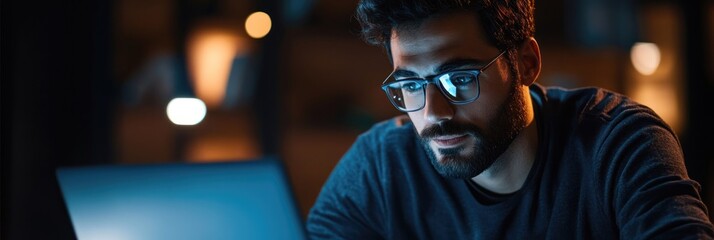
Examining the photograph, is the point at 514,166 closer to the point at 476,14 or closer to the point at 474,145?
the point at 474,145

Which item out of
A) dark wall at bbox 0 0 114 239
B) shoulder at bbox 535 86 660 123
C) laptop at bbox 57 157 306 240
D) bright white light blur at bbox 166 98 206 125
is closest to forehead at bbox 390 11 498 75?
shoulder at bbox 535 86 660 123

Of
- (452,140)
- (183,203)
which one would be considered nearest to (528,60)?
(452,140)

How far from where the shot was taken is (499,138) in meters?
1.33

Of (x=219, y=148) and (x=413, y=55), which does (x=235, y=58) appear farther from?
(x=413, y=55)

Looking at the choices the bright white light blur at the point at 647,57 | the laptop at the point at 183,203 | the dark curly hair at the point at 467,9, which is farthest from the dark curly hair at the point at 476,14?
the bright white light blur at the point at 647,57

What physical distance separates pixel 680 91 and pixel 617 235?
143 inches

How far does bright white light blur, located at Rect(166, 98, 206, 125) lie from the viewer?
3.07m

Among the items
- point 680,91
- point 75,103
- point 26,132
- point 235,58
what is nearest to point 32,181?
point 26,132

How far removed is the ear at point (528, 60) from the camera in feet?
4.64

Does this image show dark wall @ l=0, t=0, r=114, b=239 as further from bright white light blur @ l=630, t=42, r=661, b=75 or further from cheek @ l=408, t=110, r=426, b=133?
bright white light blur @ l=630, t=42, r=661, b=75

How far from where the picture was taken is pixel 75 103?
2264mm

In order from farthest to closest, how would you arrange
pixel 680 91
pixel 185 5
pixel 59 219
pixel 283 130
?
pixel 680 91 < pixel 283 130 < pixel 185 5 < pixel 59 219

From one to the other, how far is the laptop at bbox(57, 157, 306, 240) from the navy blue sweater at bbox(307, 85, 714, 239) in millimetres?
508

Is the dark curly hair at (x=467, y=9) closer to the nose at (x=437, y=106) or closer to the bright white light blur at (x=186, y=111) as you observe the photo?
the nose at (x=437, y=106)
